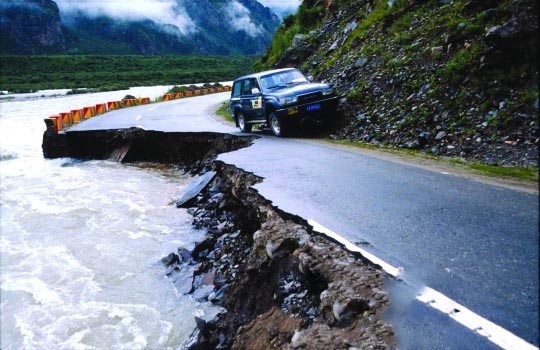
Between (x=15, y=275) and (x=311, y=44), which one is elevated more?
(x=311, y=44)

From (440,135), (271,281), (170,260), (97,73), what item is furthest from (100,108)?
(97,73)

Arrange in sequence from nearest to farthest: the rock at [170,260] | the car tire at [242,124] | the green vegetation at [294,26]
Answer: the rock at [170,260] < the car tire at [242,124] < the green vegetation at [294,26]

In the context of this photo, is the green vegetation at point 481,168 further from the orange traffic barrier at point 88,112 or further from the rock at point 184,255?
the orange traffic barrier at point 88,112

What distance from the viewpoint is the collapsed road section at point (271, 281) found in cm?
402

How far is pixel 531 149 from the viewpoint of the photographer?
7.89 meters

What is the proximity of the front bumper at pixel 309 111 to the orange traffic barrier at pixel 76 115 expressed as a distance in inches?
579

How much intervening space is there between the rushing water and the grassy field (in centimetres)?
6580

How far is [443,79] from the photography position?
11.2m

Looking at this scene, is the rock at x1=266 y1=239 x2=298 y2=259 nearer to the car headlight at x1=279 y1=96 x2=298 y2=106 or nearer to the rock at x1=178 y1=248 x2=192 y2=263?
the rock at x1=178 y1=248 x2=192 y2=263

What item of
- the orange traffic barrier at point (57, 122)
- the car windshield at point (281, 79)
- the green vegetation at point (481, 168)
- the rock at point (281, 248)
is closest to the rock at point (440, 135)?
the green vegetation at point (481, 168)

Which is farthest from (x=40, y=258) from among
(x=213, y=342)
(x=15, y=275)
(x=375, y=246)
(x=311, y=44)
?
(x=311, y=44)

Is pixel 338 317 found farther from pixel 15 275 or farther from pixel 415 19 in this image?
pixel 415 19

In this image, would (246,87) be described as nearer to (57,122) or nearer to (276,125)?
(276,125)

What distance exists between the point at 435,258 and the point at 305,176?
4.27 meters
